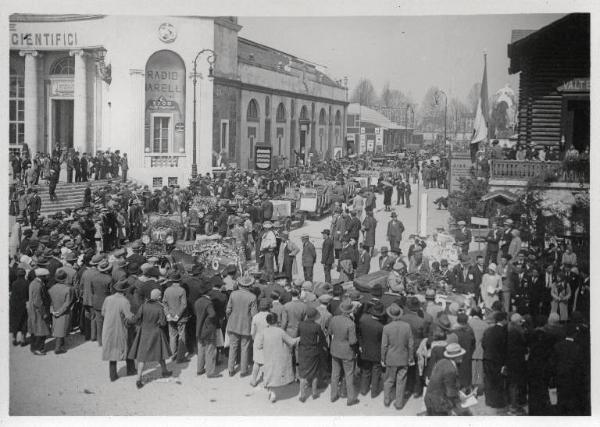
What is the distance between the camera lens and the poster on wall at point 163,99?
16.6m

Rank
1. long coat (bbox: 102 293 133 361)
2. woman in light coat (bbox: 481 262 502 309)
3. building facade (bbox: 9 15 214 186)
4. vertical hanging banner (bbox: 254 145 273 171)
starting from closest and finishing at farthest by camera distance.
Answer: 1. long coat (bbox: 102 293 133 361)
2. woman in light coat (bbox: 481 262 502 309)
3. building facade (bbox: 9 15 214 186)
4. vertical hanging banner (bbox: 254 145 273 171)

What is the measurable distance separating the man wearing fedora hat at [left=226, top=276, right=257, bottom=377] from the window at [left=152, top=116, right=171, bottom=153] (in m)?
7.56

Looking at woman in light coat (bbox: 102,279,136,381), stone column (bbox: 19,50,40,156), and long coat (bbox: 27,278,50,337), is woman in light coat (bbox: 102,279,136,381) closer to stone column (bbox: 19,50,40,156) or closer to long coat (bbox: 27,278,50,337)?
long coat (bbox: 27,278,50,337)

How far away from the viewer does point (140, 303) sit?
34.4ft

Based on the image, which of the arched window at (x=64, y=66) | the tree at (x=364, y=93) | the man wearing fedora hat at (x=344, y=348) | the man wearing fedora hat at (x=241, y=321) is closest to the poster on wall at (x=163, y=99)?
the arched window at (x=64, y=66)

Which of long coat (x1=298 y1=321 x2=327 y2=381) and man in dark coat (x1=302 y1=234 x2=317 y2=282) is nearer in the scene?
long coat (x1=298 y1=321 x2=327 y2=381)

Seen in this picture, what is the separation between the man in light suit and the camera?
8.84 metres

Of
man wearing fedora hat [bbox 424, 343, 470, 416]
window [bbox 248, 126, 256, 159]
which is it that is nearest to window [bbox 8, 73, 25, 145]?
window [bbox 248, 126, 256, 159]

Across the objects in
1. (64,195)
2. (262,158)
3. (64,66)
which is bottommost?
(64,195)

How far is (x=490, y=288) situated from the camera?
1136 centimetres

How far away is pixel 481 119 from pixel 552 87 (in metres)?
2.10

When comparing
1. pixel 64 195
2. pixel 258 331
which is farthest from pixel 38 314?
pixel 64 195

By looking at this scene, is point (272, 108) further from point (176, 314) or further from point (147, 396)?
point (147, 396)

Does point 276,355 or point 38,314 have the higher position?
point 38,314
